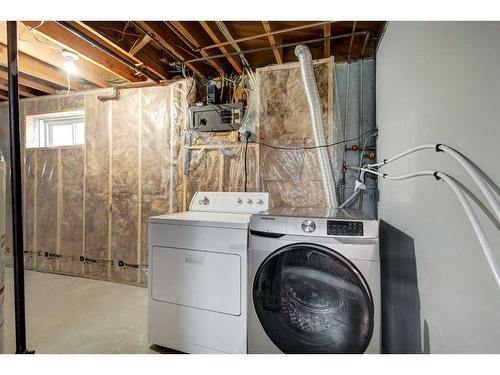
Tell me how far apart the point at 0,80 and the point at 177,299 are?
3.14 metres

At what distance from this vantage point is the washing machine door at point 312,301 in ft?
3.95

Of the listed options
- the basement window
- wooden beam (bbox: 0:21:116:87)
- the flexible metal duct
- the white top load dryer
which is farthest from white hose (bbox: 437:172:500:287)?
the basement window

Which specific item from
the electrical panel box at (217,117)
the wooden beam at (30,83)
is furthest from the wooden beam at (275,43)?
the wooden beam at (30,83)

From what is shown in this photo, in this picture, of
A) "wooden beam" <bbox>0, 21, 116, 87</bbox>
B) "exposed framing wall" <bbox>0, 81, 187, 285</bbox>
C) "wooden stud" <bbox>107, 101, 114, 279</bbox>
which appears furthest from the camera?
"wooden stud" <bbox>107, 101, 114, 279</bbox>

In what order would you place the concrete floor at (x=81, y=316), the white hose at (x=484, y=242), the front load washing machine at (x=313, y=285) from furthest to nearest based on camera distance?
the concrete floor at (x=81, y=316), the front load washing machine at (x=313, y=285), the white hose at (x=484, y=242)

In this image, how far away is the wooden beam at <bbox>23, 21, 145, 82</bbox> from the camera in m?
1.76

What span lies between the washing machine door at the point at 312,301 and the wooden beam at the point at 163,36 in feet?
5.99

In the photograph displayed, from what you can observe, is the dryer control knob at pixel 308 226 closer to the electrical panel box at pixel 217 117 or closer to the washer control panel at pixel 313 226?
the washer control panel at pixel 313 226

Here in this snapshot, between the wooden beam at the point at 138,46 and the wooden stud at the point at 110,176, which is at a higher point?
the wooden beam at the point at 138,46

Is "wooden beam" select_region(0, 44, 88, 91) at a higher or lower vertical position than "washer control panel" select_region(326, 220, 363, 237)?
higher

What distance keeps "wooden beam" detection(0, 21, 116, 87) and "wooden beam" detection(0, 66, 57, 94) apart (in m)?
0.62

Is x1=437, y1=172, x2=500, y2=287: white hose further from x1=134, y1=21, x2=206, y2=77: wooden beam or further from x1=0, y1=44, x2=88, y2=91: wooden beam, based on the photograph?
x1=0, y1=44, x2=88, y2=91: wooden beam
